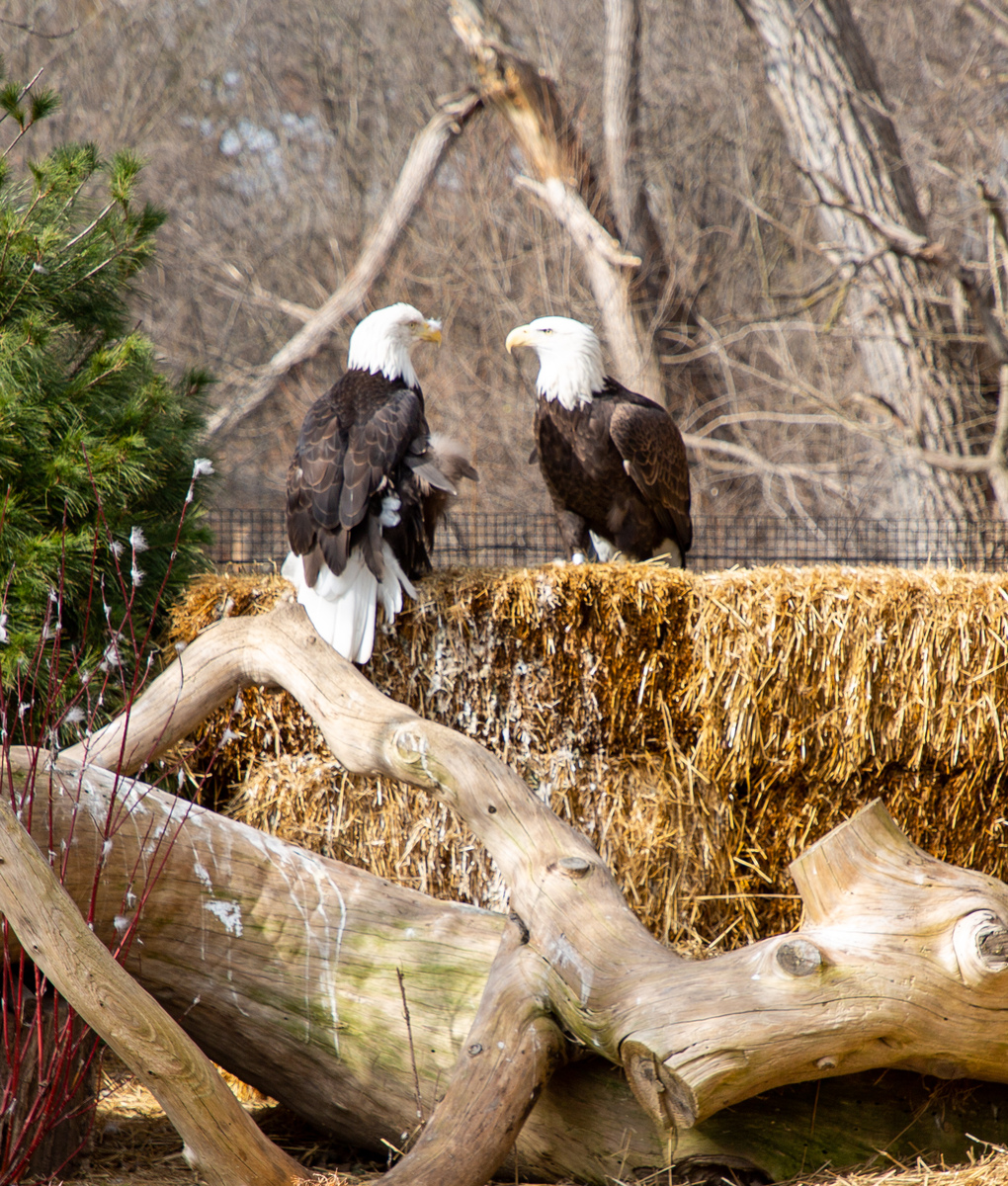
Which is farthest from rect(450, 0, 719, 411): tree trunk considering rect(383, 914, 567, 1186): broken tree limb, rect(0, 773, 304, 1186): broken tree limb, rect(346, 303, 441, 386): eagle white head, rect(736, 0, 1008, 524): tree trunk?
rect(0, 773, 304, 1186): broken tree limb

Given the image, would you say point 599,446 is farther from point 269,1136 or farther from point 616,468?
point 269,1136

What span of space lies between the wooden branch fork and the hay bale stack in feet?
1.91

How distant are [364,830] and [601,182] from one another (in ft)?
23.8

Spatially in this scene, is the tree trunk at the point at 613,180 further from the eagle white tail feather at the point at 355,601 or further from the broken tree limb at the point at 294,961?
the broken tree limb at the point at 294,961

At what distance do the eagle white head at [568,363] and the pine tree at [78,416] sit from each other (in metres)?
1.25

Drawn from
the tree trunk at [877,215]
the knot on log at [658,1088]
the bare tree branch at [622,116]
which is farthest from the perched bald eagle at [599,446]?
the bare tree branch at [622,116]

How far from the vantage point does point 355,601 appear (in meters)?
3.08

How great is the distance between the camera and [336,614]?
Answer: 121 inches

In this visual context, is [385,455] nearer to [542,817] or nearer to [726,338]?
[542,817]

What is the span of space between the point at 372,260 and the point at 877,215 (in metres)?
5.07

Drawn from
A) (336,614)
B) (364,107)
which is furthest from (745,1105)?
(364,107)

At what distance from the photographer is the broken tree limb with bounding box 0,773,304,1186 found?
61.9 inches

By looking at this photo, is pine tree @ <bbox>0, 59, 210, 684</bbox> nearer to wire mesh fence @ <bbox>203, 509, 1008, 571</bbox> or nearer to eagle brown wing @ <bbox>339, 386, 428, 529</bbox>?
eagle brown wing @ <bbox>339, 386, 428, 529</bbox>

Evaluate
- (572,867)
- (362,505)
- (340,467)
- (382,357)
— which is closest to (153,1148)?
(572,867)
